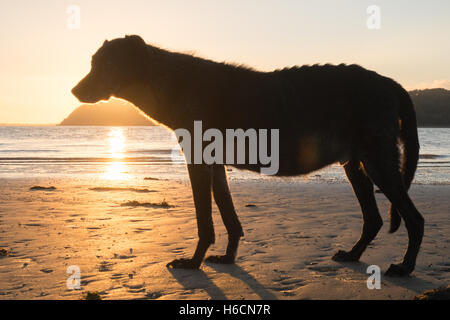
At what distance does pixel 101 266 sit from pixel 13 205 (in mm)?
6313

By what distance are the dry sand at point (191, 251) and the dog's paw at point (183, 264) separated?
118 millimetres

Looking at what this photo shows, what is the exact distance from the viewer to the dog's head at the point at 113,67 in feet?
18.2

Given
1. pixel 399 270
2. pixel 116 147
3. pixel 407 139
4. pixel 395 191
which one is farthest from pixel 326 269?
pixel 116 147

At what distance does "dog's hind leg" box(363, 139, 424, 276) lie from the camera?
16.1ft

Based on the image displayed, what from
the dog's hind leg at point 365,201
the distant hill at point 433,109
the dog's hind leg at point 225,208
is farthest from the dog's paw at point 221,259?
the distant hill at point 433,109

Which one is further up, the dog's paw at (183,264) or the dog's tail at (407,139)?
the dog's tail at (407,139)

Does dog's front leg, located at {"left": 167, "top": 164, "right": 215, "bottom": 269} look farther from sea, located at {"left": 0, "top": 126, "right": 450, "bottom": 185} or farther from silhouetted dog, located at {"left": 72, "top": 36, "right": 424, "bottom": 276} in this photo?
sea, located at {"left": 0, "top": 126, "right": 450, "bottom": 185}

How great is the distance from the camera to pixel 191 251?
20.3 ft

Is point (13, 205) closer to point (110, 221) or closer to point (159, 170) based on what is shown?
point (110, 221)

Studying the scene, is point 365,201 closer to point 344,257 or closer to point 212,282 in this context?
point 344,257

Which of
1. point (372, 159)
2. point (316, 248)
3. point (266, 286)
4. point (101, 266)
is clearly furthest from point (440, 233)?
point (101, 266)

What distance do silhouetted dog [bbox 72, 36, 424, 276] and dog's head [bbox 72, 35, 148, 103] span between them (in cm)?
1

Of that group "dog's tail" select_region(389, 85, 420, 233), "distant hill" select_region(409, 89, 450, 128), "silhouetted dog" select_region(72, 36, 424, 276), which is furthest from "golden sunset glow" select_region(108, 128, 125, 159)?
"distant hill" select_region(409, 89, 450, 128)

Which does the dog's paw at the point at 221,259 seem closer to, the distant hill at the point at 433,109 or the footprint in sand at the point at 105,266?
the footprint in sand at the point at 105,266
